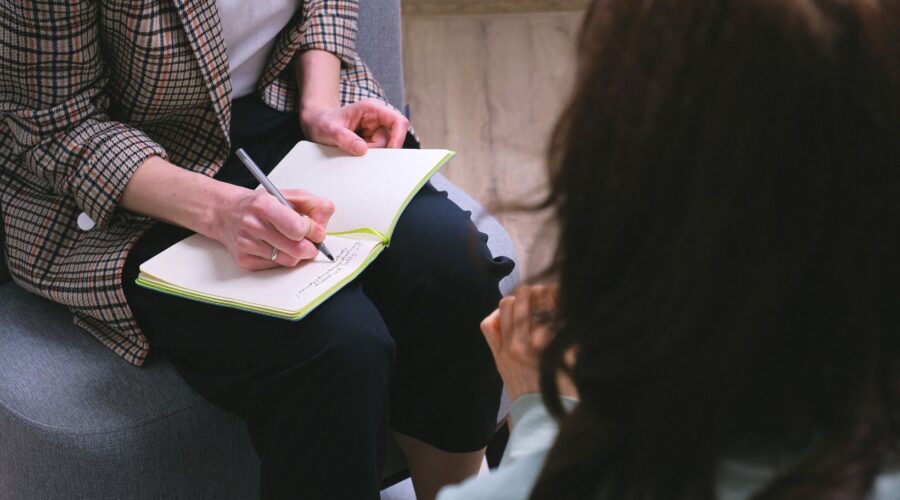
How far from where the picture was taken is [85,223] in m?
1.05

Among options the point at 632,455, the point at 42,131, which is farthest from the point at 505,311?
the point at 42,131

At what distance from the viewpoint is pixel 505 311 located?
0.73 meters

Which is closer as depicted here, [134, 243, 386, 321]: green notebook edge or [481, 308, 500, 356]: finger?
[481, 308, 500, 356]: finger

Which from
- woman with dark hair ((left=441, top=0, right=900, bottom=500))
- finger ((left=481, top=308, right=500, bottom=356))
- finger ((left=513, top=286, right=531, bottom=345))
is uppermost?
woman with dark hair ((left=441, top=0, right=900, bottom=500))

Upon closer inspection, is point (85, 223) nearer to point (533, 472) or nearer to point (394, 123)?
point (394, 123)

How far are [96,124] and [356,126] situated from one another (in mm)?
317

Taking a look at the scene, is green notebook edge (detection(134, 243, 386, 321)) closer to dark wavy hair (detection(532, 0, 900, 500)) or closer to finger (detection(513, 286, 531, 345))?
finger (detection(513, 286, 531, 345))

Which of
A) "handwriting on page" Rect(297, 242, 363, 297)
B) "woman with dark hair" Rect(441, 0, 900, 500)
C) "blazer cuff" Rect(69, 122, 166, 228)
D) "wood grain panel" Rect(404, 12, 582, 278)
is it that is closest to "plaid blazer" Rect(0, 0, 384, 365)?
"blazer cuff" Rect(69, 122, 166, 228)

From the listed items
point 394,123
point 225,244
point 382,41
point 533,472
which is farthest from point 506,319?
point 382,41

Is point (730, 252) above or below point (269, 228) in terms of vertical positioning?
above

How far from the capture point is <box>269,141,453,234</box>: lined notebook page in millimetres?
Answer: 1024

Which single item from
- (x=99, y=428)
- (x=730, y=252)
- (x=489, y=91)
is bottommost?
(x=489, y=91)

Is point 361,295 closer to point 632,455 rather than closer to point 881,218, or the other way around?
→ point 632,455

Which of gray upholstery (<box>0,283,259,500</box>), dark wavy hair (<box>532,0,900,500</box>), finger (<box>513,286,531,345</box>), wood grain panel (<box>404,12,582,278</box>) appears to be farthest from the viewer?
wood grain panel (<box>404,12,582,278</box>)
